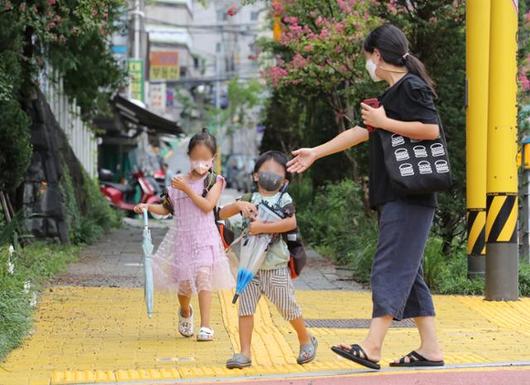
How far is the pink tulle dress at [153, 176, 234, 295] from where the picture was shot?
7727mm

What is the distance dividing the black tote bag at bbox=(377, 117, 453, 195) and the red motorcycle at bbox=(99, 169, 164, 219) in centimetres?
1951

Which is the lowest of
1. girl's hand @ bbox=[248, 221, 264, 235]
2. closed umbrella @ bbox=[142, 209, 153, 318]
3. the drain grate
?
the drain grate

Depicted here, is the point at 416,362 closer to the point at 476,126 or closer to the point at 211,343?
the point at 211,343

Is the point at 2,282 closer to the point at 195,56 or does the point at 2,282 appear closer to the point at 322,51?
the point at 322,51

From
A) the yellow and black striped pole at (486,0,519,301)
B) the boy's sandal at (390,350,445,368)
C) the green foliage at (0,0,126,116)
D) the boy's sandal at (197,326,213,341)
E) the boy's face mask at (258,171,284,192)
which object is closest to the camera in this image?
the boy's sandal at (390,350,445,368)

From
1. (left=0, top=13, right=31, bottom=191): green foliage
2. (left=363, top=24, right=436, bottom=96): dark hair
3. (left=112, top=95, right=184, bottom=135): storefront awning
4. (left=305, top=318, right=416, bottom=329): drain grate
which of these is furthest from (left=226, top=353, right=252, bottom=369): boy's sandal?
(left=112, top=95, right=184, bottom=135): storefront awning

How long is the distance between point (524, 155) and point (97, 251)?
6.73 m

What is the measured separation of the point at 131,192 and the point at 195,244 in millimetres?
19692

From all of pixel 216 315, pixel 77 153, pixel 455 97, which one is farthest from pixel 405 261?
pixel 77 153

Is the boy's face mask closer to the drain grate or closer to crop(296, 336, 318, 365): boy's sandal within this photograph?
crop(296, 336, 318, 365): boy's sandal

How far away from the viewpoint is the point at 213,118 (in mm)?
72375

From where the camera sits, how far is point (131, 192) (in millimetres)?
27219

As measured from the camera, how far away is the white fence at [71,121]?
17506 mm

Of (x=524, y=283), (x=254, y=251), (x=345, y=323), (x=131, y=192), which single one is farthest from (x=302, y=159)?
(x=131, y=192)
